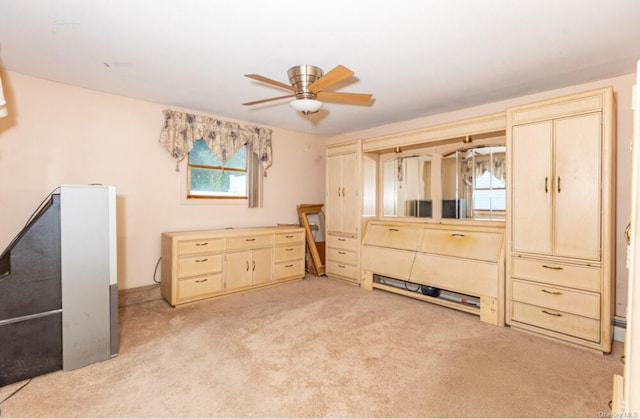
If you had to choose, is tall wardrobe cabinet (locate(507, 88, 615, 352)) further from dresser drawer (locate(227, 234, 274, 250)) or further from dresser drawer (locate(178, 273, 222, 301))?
dresser drawer (locate(178, 273, 222, 301))

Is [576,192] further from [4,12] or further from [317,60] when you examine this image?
[4,12]

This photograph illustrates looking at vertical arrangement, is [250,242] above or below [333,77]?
below

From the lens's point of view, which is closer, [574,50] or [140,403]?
[140,403]

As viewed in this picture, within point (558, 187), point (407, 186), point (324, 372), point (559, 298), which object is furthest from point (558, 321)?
point (407, 186)

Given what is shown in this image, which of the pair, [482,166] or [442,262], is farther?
[482,166]

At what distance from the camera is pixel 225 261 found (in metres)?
3.63

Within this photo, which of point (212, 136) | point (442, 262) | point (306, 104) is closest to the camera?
point (306, 104)

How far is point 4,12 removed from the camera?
186 cm

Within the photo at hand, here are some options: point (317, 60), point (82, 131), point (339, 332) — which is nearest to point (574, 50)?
point (317, 60)

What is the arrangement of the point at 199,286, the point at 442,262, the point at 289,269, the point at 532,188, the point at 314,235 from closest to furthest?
the point at 532,188 → the point at 442,262 → the point at 199,286 → the point at 289,269 → the point at 314,235

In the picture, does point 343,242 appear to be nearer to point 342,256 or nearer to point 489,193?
point 342,256

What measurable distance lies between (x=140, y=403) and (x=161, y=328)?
1103 millimetres

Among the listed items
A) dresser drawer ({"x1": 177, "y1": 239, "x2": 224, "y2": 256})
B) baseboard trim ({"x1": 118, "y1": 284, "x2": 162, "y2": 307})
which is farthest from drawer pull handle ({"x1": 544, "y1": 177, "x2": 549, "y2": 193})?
baseboard trim ({"x1": 118, "y1": 284, "x2": 162, "y2": 307})

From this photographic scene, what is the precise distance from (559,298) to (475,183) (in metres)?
1.45
